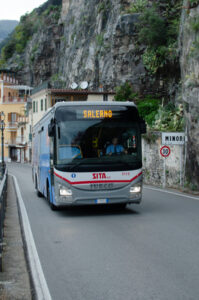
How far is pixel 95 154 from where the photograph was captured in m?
13.0

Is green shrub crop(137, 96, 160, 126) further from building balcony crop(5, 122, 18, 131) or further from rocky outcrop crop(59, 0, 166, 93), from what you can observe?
building balcony crop(5, 122, 18, 131)

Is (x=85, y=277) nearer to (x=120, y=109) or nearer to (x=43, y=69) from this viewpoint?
(x=120, y=109)

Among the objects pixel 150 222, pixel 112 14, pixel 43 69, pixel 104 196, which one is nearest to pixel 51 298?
pixel 150 222

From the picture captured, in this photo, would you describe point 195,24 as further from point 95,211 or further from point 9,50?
point 9,50

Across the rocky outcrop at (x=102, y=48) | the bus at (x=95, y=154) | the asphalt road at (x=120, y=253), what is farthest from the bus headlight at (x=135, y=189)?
the rocky outcrop at (x=102, y=48)

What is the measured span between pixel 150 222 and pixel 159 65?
31.3 metres

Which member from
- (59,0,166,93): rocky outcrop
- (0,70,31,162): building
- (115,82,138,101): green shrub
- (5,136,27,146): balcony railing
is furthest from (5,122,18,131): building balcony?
(115,82,138,101): green shrub

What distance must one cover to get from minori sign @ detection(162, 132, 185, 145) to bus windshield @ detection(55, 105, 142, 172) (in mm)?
9748

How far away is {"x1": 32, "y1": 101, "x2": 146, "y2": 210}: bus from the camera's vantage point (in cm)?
1291

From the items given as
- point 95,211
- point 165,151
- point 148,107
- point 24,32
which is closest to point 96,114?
point 95,211

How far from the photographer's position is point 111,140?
1306 cm

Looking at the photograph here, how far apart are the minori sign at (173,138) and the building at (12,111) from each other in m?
68.2

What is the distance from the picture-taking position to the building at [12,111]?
91.6 meters

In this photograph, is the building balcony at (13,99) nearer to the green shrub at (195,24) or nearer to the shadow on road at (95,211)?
the green shrub at (195,24)
